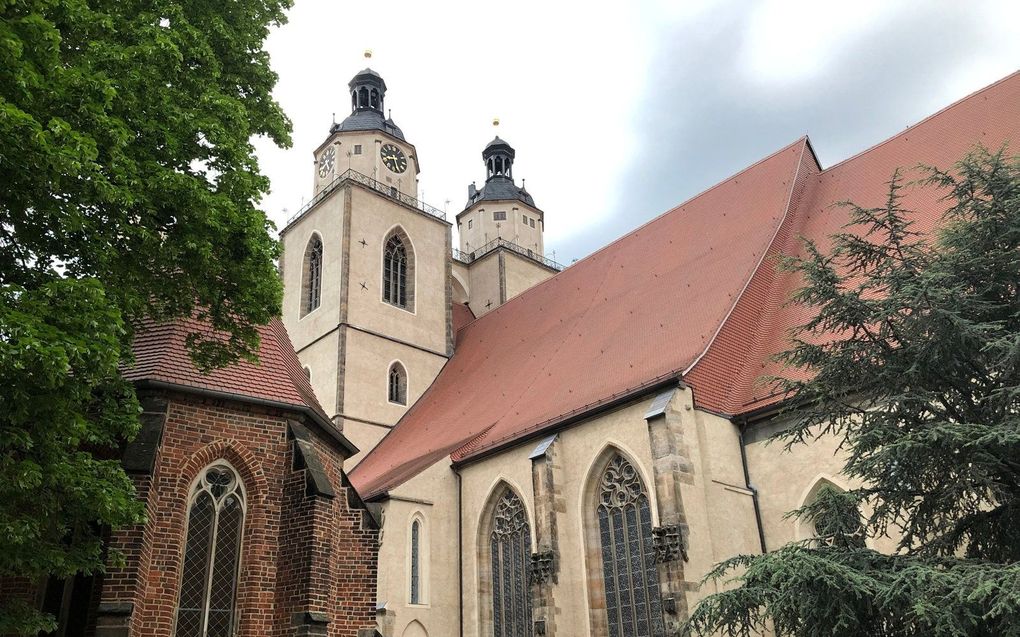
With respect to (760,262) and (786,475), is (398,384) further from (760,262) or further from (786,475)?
(786,475)

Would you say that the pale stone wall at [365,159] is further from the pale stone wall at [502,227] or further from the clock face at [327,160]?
the pale stone wall at [502,227]

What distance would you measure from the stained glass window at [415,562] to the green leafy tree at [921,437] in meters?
8.03

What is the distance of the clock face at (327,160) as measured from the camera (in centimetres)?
2454

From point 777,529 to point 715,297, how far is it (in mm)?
4258

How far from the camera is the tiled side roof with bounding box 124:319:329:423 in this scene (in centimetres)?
915

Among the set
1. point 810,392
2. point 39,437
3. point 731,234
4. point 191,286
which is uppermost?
point 731,234

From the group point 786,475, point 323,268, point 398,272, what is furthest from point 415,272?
point 786,475

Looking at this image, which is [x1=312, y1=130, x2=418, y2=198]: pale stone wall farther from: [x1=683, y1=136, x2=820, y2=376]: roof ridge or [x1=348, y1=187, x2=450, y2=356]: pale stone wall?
[x1=683, y1=136, x2=820, y2=376]: roof ridge

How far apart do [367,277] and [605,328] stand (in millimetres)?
7840

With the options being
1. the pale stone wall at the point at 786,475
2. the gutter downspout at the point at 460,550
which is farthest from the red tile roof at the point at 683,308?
the pale stone wall at the point at 786,475

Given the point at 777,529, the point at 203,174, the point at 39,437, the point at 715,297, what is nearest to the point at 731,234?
the point at 715,297

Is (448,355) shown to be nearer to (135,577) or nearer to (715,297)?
(715,297)

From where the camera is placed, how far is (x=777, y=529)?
12.1m

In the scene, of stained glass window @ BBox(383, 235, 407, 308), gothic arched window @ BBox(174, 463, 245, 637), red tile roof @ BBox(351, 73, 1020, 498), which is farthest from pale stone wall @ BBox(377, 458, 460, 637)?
stained glass window @ BBox(383, 235, 407, 308)
